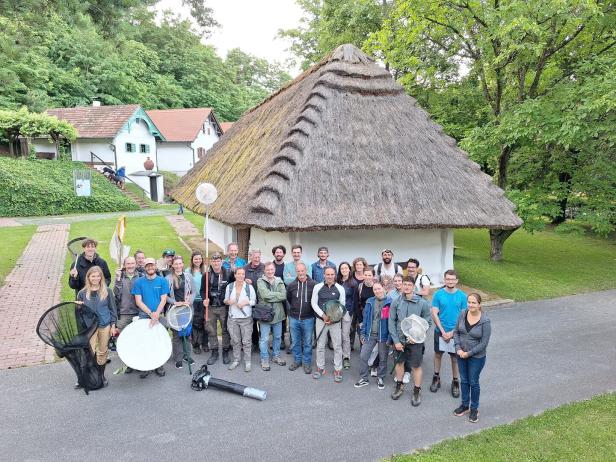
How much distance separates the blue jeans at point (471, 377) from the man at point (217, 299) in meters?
3.56

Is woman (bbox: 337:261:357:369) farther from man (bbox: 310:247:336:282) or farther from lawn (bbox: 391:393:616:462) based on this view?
lawn (bbox: 391:393:616:462)

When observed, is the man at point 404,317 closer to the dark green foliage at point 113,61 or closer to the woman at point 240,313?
the woman at point 240,313

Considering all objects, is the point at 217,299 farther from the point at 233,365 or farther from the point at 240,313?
the point at 233,365

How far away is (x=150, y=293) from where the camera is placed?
6.46m

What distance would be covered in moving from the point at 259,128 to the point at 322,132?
4.14 meters

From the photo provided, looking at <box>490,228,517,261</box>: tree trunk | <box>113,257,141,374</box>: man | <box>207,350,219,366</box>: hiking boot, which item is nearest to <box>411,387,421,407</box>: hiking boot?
<box>207,350,219,366</box>: hiking boot

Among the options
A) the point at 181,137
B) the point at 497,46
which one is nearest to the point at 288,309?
the point at 497,46

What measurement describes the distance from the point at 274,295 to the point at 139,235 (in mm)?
13514

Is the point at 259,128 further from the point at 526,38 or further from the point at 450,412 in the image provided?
the point at 450,412

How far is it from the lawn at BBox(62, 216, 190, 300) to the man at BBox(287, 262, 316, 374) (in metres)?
7.64

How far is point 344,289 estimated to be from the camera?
22.1 ft

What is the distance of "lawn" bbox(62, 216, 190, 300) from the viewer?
15281 millimetres

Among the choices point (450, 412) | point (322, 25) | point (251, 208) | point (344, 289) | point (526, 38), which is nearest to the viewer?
point (450, 412)

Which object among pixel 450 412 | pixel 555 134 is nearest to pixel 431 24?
pixel 555 134
